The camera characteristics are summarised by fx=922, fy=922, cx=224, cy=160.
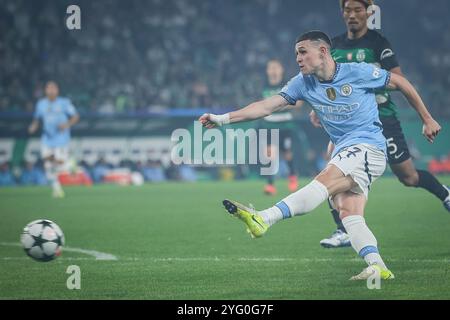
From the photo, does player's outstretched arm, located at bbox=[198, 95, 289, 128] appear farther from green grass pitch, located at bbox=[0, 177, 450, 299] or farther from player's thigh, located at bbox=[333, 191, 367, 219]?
green grass pitch, located at bbox=[0, 177, 450, 299]

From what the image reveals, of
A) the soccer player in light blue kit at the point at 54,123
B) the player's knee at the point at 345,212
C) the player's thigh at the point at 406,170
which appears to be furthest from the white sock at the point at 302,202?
the soccer player in light blue kit at the point at 54,123

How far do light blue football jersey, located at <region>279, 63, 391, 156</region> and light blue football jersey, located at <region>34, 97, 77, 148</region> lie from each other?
40.5ft

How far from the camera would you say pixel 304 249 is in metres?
9.55

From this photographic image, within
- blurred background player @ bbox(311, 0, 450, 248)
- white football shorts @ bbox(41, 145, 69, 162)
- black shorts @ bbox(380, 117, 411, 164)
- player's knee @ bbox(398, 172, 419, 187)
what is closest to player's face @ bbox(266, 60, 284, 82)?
white football shorts @ bbox(41, 145, 69, 162)

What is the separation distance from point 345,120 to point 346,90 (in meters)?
0.27

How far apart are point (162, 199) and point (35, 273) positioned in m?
9.13

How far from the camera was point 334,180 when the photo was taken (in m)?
7.42

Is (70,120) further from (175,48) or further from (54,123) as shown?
(175,48)

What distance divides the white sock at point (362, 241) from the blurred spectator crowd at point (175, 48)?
17.6 meters

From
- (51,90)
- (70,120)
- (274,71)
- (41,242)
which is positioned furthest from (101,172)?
(41,242)

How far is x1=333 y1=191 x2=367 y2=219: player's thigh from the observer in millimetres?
7621

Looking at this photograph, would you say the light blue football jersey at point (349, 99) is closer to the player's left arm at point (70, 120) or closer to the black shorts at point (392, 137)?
the black shorts at point (392, 137)
